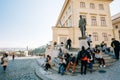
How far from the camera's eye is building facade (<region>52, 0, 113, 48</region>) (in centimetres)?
2344

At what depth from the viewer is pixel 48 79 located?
290 inches

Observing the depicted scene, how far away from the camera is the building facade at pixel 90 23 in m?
23.4

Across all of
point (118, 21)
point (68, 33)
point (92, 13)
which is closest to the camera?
point (68, 33)

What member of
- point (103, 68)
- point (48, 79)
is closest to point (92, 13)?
point (103, 68)

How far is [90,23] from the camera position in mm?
24875

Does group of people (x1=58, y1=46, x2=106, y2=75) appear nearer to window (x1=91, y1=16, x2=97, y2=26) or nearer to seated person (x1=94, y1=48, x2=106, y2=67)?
seated person (x1=94, y1=48, x2=106, y2=67)

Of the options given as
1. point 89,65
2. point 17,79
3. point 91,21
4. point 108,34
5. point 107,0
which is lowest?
point 17,79

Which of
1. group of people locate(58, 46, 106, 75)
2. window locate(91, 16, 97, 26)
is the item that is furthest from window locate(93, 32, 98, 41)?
group of people locate(58, 46, 106, 75)

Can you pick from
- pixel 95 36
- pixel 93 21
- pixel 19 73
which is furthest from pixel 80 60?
pixel 93 21

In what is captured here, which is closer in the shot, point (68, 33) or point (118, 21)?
point (68, 33)

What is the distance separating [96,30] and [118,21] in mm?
7944

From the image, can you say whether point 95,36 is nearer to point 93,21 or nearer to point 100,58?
point 93,21

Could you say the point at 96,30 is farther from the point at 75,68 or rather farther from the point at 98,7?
Result: the point at 75,68

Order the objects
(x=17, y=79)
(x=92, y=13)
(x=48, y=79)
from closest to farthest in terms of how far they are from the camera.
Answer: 1. (x=48, y=79)
2. (x=17, y=79)
3. (x=92, y=13)
